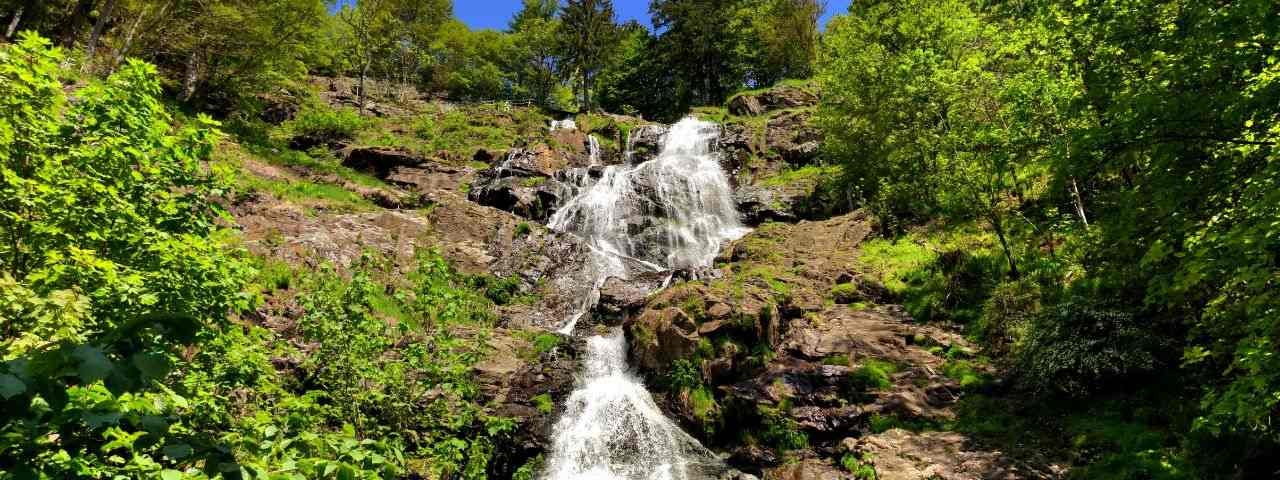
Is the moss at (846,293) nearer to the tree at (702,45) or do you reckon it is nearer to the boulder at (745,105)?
the boulder at (745,105)

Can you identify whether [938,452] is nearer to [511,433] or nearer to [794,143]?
[511,433]

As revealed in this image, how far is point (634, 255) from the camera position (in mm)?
25766

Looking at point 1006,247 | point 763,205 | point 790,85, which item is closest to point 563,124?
point 790,85

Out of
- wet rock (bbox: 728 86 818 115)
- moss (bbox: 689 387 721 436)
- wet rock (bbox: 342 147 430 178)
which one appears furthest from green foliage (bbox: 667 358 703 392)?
wet rock (bbox: 728 86 818 115)

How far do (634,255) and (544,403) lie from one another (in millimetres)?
11624

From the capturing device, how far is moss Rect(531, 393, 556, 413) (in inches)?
580

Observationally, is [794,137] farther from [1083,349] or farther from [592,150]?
[1083,349]

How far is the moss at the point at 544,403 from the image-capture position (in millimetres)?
14742

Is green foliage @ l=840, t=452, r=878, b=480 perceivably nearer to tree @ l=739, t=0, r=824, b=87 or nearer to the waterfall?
the waterfall

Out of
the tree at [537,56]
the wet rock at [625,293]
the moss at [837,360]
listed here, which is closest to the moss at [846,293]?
the moss at [837,360]

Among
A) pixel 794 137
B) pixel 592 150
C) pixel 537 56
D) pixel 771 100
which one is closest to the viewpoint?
pixel 794 137

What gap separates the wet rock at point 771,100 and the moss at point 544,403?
32.6 meters

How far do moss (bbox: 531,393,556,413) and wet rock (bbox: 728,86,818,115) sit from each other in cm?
3263

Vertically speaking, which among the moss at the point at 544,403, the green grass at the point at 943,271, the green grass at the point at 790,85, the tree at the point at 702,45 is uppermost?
the tree at the point at 702,45
